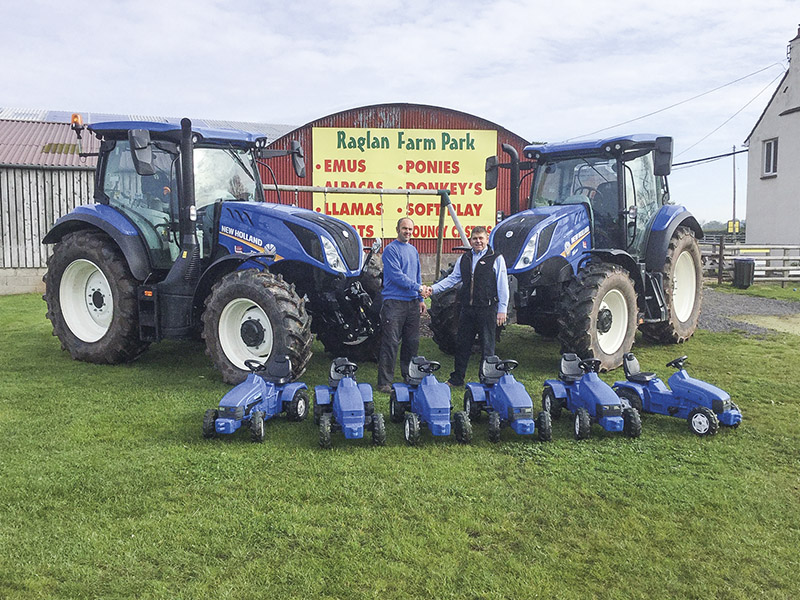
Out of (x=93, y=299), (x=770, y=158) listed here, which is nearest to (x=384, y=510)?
(x=93, y=299)

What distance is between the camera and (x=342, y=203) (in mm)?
17594

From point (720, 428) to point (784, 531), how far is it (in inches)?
72.8

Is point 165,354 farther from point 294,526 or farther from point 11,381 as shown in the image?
point 294,526

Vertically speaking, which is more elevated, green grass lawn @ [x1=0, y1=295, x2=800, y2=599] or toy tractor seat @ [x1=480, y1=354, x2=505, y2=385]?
toy tractor seat @ [x1=480, y1=354, x2=505, y2=385]

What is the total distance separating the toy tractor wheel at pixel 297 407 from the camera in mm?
5469

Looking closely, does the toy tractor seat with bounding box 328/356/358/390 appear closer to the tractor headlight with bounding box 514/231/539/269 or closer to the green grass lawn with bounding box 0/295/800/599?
the green grass lawn with bounding box 0/295/800/599

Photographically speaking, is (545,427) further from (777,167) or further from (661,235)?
(777,167)

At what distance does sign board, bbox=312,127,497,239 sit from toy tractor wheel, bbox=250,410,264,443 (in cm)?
1236

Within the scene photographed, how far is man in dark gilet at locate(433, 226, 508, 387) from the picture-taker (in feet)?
21.6

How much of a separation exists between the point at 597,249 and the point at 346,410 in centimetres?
446

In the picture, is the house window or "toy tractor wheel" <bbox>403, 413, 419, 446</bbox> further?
the house window

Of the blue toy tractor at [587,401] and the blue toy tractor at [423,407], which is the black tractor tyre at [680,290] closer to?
the blue toy tractor at [587,401]

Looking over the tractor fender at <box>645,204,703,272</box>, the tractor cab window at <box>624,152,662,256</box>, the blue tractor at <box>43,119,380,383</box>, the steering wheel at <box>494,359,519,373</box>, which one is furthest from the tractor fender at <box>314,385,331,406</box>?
the tractor fender at <box>645,204,703,272</box>

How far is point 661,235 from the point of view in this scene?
28.3 feet
